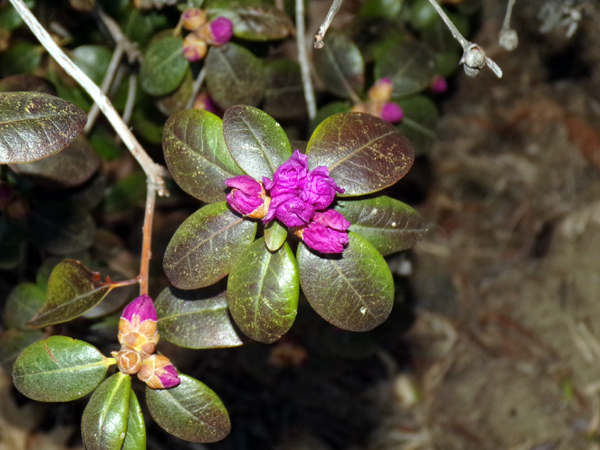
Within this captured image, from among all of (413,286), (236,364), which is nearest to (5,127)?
(236,364)

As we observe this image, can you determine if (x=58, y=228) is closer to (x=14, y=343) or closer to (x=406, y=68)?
(x=14, y=343)

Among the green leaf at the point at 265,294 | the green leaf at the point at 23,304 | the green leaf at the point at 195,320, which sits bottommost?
the green leaf at the point at 23,304

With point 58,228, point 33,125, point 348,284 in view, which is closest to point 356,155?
point 348,284

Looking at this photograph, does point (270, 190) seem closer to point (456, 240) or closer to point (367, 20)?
point (367, 20)

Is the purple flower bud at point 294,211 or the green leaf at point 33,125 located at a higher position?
the green leaf at point 33,125

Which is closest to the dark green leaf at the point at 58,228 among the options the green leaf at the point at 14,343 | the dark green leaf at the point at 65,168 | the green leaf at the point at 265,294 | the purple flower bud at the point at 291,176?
the dark green leaf at the point at 65,168

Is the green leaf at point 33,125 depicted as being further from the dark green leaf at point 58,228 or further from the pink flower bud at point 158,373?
the dark green leaf at point 58,228

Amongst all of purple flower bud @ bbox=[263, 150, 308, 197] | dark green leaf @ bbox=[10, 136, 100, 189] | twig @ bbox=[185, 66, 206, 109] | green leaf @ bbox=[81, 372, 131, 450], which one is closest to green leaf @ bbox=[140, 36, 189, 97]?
twig @ bbox=[185, 66, 206, 109]
